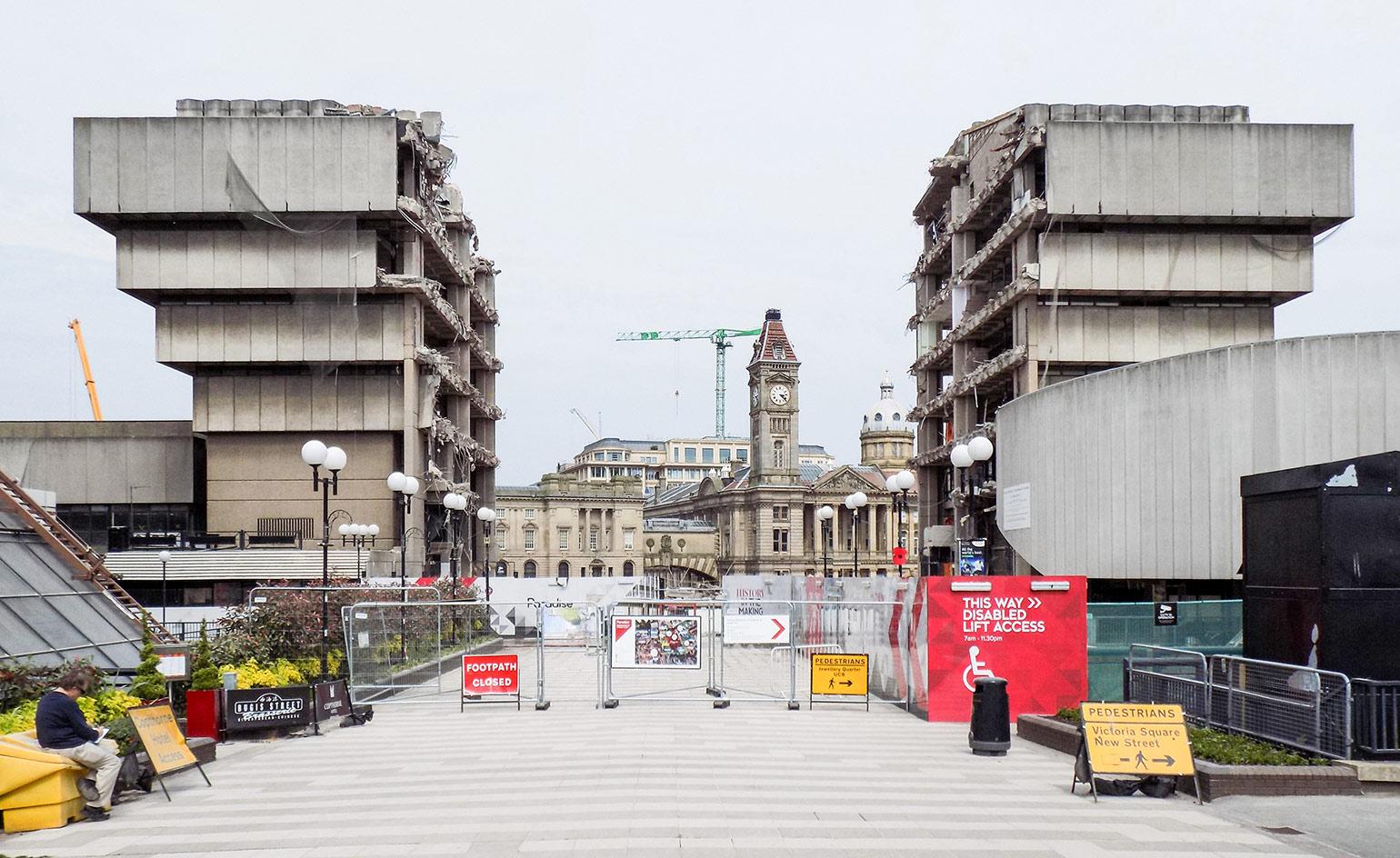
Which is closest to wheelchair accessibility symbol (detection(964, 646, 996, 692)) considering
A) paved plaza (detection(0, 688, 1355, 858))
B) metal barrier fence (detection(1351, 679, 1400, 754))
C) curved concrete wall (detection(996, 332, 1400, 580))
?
paved plaza (detection(0, 688, 1355, 858))

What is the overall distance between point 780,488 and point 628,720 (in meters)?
134

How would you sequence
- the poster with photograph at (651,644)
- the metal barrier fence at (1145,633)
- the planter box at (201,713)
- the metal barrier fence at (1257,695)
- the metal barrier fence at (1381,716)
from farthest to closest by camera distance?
the poster with photograph at (651,644) → the metal barrier fence at (1145,633) → the planter box at (201,713) → the metal barrier fence at (1257,695) → the metal barrier fence at (1381,716)

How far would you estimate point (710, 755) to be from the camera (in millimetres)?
18406

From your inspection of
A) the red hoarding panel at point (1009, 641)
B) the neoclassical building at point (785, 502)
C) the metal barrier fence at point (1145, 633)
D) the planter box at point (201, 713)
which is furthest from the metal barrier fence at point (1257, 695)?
the neoclassical building at point (785, 502)

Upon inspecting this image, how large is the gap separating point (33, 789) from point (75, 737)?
2.08 feet

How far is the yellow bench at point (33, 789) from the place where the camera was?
541 inches

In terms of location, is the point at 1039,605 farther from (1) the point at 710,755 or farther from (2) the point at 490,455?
(2) the point at 490,455

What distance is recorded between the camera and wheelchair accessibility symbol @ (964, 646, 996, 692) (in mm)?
23156

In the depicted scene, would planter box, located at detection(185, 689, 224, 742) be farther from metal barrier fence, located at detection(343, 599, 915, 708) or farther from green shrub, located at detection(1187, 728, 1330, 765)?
green shrub, located at detection(1187, 728, 1330, 765)

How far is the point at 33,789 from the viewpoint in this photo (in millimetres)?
13852

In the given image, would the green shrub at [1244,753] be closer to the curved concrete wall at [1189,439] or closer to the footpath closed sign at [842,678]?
the footpath closed sign at [842,678]

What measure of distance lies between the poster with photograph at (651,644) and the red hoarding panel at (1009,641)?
4.82 meters

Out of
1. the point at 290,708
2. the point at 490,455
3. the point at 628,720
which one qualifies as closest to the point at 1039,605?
the point at 628,720

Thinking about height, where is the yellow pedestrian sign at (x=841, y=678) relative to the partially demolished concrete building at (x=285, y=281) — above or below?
below
